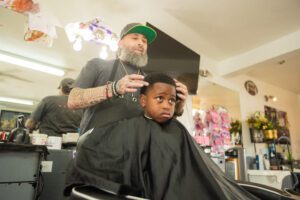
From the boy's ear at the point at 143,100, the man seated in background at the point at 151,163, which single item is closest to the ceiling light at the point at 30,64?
the boy's ear at the point at 143,100

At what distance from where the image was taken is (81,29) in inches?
86.7

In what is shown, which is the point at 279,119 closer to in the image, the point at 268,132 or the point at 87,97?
the point at 268,132

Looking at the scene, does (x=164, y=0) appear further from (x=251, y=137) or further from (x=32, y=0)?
(x=251, y=137)

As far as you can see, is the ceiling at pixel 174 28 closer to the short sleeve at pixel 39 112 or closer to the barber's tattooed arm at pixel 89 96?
the short sleeve at pixel 39 112

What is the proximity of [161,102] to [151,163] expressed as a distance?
0.30 metres

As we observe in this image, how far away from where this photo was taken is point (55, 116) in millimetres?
1869

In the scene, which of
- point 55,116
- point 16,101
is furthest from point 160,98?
point 16,101

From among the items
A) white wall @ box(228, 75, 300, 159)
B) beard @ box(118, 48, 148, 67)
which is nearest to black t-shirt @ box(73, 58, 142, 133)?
beard @ box(118, 48, 148, 67)

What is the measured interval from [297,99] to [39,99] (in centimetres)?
591

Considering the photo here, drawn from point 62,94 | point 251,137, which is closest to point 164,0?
point 62,94

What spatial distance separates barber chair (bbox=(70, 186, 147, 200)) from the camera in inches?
25.4

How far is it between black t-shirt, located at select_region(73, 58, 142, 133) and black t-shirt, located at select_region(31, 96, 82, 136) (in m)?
0.71

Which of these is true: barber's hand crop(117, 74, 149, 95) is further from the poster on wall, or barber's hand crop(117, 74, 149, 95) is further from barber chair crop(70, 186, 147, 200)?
the poster on wall

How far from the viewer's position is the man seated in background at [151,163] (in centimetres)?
75
